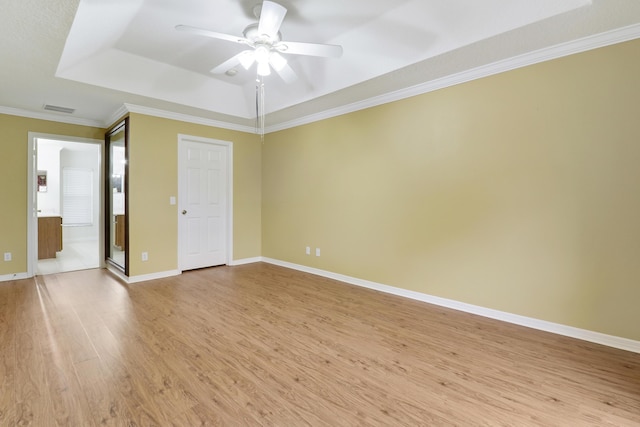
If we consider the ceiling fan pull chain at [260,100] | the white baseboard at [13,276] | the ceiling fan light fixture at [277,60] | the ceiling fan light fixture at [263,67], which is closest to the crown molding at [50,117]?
the white baseboard at [13,276]

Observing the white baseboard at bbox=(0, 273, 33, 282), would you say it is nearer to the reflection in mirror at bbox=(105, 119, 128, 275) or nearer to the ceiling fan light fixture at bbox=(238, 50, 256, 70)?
the reflection in mirror at bbox=(105, 119, 128, 275)

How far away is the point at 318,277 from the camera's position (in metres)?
4.51

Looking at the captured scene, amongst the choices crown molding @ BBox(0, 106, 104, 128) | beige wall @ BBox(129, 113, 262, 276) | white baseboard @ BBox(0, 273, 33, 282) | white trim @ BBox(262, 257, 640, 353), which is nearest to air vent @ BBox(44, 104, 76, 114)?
crown molding @ BBox(0, 106, 104, 128)

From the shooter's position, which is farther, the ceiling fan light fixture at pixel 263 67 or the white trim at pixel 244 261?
the white trim at pixel 244 261

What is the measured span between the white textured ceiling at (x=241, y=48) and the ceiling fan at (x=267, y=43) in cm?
46

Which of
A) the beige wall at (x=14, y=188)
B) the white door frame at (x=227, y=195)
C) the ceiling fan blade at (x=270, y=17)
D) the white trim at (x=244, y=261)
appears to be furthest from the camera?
the white trim at (x=244, y=261)

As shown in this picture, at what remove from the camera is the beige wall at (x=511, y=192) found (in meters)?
2.37

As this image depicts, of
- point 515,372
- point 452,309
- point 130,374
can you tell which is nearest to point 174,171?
point 130,374

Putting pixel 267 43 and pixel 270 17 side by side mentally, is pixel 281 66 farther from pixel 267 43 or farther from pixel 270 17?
pixel 270 17

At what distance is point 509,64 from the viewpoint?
9.13ft

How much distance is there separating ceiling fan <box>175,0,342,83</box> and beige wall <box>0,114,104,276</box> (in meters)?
3.72

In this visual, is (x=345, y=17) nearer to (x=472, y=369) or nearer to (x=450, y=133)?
(x=450, y=133)

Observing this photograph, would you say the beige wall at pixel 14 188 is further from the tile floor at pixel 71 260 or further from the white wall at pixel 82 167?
the white wall at pixel 82 167

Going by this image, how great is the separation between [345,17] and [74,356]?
3.65 m
